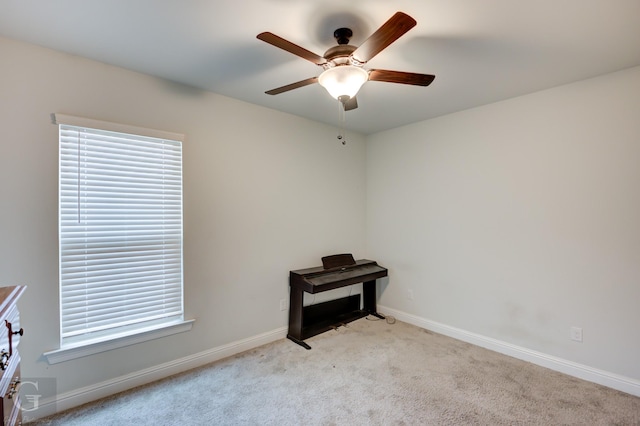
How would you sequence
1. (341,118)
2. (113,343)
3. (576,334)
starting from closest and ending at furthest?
(113,343)
(576,334)
(341,118)

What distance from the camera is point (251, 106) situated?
296 cm

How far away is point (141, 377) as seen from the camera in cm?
229

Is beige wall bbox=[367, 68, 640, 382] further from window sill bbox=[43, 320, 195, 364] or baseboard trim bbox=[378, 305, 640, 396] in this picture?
window sill bbox=[43, 320, 195, 364]

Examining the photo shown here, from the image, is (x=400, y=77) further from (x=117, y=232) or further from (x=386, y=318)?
(x=386, y=318)

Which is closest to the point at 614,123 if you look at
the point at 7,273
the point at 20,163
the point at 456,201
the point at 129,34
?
the point at 456,201

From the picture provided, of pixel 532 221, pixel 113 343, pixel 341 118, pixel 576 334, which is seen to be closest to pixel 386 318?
pixel 576 334

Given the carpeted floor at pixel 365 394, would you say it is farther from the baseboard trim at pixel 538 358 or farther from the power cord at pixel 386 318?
the power cord at pixel 386 318

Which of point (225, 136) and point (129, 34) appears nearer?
point (129, 34)

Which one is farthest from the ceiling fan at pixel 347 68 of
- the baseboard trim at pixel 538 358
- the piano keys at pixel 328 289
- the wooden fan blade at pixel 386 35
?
the baseboard trim at pixel 538 358

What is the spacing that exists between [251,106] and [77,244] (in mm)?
1872

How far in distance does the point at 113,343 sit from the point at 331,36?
2.62m

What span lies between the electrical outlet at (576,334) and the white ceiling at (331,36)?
6.77 feet

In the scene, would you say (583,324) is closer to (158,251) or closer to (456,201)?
(456,201)

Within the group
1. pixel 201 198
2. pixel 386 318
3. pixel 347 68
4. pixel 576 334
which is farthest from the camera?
pixel 386 318
